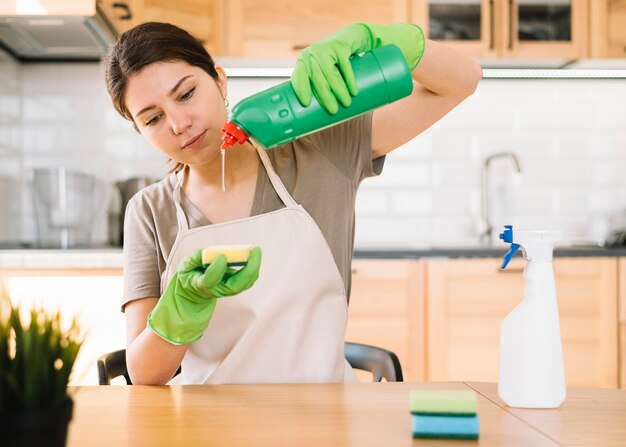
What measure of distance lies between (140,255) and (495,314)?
4.98 feet

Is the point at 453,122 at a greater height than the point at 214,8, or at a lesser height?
lesser

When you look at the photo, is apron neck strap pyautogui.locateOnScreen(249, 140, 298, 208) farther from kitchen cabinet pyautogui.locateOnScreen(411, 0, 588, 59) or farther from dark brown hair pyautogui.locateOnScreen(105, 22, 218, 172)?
kitchen cabinet pyautogui.locateOnScreen(411, 0, 588, 59)

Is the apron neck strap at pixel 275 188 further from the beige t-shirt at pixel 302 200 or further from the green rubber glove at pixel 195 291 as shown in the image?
the green rubber glove at pixel 195 291

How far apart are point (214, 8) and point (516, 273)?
158 cm

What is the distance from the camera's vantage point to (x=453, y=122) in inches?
115

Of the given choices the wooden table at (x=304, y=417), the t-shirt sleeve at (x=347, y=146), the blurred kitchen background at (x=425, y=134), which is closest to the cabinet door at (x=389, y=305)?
the blurred kitchen background at (x=425, y=134)

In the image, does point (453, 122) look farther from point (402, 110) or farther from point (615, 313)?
point (402, 110)

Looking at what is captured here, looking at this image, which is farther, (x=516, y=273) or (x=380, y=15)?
(x=380, y=15)

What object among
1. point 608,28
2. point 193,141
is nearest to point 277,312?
point 193,141

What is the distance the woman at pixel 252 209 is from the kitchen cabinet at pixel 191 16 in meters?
1.42

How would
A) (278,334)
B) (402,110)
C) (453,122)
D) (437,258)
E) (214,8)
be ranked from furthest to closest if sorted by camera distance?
(453,122) < (214,8) < (437,258) < (402,110) < (278,334)

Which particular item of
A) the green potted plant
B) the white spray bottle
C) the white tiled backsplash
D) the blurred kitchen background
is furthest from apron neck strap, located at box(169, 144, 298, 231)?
the white tiled backsplash

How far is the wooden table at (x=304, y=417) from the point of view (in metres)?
0.71

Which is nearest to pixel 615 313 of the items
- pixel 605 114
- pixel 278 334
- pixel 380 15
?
pixel 605 114
